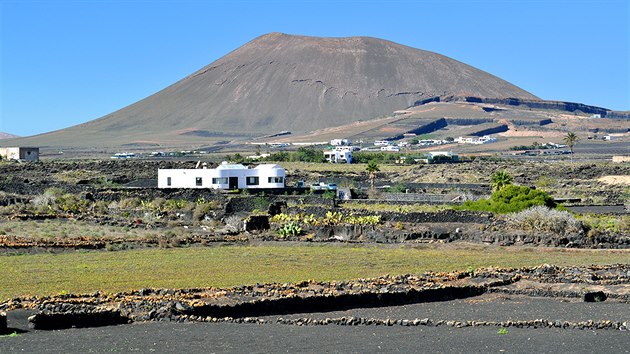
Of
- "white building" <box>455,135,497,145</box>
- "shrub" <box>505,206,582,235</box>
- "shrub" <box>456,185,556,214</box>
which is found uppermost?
"white building" <box>455,135,497,145</box>

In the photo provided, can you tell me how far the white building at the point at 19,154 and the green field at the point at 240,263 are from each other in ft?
244

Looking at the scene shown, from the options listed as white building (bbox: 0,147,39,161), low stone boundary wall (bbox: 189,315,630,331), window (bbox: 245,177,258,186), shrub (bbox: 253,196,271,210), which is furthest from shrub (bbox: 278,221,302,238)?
white building (bbox: 0,147,39,161)

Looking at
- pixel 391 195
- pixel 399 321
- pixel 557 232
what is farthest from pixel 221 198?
pixel 399 321

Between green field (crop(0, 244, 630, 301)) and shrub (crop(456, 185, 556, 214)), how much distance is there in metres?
9.78

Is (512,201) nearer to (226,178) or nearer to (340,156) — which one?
(226,178)

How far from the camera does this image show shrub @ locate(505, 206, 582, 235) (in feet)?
146

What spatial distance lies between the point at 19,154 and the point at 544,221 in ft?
255

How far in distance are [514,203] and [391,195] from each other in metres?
17.3

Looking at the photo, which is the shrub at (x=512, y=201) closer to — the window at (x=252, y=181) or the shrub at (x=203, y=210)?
the shrub at (x=203, y=210)

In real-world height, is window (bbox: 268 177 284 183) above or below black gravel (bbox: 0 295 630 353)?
above

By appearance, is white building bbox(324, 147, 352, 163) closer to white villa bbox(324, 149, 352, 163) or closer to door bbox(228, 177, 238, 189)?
white villa bbox(324, 149, 352, 163)

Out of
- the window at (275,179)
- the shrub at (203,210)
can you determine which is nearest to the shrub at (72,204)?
the shrub at (203,210)

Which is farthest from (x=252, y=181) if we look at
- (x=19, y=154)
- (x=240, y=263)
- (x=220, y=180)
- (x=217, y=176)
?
(x=19, y=154)

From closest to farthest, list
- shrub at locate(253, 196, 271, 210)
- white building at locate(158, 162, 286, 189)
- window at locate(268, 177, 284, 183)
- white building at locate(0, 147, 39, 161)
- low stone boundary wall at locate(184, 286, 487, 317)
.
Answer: low stone boundary wall at locate(184, 286, 487, 317)
shrub at locate(253, 196, 271, 210)
white building at locate(158, 162, 286, 189)
window at locate(268, 177, 284, 183)
white building at locate(0, 147, 39, 161)
